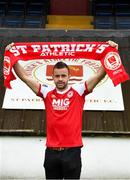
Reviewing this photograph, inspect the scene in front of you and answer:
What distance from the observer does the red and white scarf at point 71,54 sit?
17.9 ft

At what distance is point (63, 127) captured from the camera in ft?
14.9

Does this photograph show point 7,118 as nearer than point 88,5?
Yes

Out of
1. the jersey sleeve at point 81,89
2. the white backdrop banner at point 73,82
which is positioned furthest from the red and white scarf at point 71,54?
the white backdrop banner at point 73,82

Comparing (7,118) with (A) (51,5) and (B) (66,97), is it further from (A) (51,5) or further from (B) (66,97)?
(A) (51,5)

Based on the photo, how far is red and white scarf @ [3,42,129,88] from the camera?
5461 millimetres

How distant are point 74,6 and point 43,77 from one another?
8816 mm

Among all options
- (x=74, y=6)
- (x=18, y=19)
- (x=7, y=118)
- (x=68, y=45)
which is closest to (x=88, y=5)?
(x=74, y=6)

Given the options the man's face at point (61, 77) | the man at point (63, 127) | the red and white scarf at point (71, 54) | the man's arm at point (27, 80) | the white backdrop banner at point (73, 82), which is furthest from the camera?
the white backdrop banner at point (73, 82)

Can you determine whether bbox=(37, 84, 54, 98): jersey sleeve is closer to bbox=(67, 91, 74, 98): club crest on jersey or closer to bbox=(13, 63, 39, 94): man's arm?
bbox=(13, 63, 39, 94): man's arm

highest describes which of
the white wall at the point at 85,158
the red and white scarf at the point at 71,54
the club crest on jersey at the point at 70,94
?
the red and white scarf at the point at 71,54

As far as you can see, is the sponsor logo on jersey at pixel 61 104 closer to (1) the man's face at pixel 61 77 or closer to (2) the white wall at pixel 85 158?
(1) the man's face at pixel 61 77

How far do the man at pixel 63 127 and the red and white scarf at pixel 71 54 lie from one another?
2.41ft

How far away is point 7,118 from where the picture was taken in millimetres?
8836

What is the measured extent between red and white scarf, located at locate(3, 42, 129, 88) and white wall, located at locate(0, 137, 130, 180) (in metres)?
2.26
